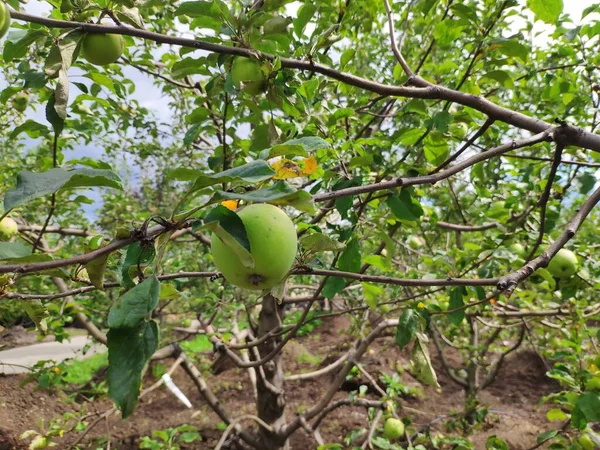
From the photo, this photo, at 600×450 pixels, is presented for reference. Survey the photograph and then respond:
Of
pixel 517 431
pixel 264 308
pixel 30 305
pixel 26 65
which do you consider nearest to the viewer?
pixel 30 305

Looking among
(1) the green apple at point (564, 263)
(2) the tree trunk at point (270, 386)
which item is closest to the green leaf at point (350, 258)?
(1) the green apple at point (564, 263)

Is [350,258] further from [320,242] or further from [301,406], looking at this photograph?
[301,406]

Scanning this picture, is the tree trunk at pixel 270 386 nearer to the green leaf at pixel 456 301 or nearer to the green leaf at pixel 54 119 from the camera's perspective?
the green leaf at pixel 456 301

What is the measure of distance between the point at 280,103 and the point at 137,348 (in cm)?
99

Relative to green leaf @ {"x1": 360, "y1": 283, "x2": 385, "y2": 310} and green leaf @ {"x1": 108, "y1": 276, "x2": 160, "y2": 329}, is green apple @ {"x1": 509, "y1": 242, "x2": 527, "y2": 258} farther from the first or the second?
green leaf @ {"x1": 108, "y1": 276, "x2": 160, "y2": 329}

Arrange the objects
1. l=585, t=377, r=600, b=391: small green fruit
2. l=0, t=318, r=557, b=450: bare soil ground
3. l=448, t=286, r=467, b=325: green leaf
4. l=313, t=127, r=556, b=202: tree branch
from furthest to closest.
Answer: l=0, t=318, r=557, b=450: bare soil ground, l=585, t=377, r=600, b=391: small green fruit, l=448, t=286, r=467, b=325: green leaf, l=313, t=127, r=556, b=202: tree branch

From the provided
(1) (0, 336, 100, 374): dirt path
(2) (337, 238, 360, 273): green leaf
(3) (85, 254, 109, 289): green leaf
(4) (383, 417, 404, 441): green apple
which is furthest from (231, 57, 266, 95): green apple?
(1) (0, 336, 100, 374): dirt path

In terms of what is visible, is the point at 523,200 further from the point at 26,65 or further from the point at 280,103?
the point at 26,65

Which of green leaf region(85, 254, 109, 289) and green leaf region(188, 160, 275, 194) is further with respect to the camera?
green leaf region(85, 254, 109, 289)

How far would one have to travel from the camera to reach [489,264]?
2.04 metres

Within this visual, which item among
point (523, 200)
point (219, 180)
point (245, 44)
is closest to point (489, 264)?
point (523, 200)

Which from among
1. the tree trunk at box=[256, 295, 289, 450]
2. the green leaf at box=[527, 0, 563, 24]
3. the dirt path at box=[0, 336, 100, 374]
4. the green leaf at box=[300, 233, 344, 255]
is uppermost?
the green leaf at box=[527, 0, 563, 24]

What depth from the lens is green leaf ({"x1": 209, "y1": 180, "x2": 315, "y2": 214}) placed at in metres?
0.58

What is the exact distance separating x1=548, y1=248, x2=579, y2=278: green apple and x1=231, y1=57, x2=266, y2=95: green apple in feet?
5.63
